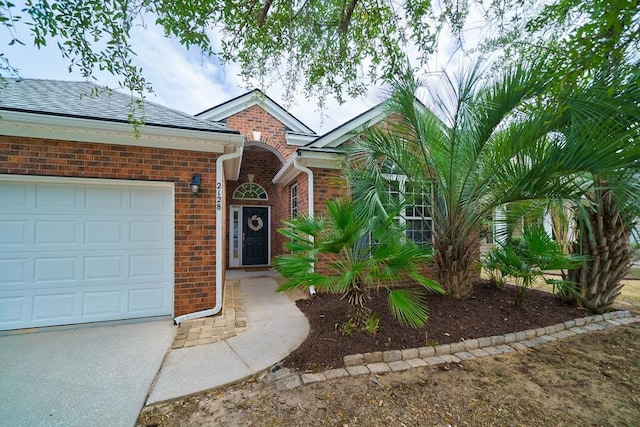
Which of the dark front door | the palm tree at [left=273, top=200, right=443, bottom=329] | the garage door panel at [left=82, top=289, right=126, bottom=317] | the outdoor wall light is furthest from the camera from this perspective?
the dark front door

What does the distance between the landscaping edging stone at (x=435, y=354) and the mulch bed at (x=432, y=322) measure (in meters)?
0.09

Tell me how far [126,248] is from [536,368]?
6.19 metres

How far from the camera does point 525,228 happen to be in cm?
509

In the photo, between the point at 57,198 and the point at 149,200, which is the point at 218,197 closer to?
the point at 149,200

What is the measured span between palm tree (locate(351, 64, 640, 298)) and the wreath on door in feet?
20.3

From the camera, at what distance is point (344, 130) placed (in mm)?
6531

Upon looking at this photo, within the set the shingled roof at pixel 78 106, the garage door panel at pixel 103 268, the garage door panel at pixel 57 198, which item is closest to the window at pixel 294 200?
the shingled roof at pixel 78 106

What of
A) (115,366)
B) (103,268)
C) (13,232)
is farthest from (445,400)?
(13,232)

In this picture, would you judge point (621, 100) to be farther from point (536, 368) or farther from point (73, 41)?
point (73, 41)

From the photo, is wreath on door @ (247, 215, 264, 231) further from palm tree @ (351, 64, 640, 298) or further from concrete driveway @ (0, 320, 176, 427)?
concrete driveway @ (0, 320, 176, 427)

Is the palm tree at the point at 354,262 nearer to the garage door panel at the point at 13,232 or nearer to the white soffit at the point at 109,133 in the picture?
the white soffit at the point at 109,133

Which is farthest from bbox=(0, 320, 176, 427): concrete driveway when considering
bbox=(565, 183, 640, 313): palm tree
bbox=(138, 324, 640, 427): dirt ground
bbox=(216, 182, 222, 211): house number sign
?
bbox=(565, 183, 640, 313): palm tree

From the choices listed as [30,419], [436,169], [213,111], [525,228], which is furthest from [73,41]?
[213,111]

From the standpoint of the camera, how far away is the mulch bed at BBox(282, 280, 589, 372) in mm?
3393
